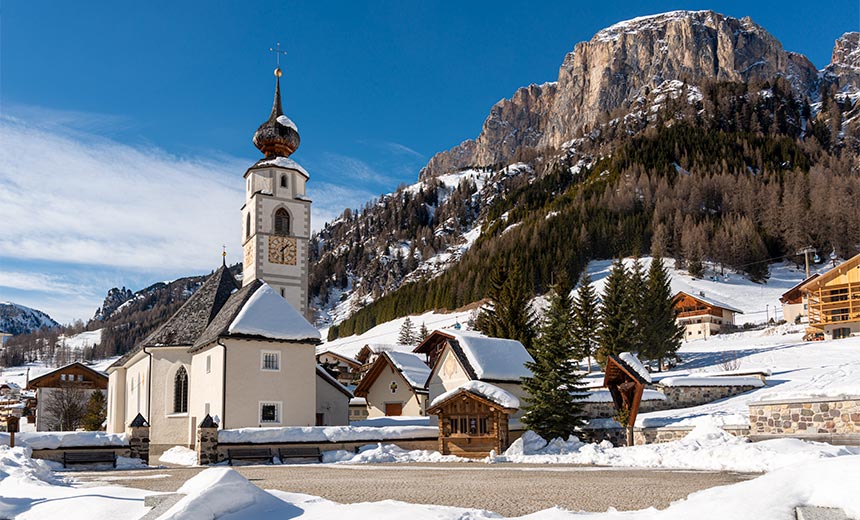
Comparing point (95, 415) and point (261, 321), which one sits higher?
point (261, 321)

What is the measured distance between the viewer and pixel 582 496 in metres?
11.5

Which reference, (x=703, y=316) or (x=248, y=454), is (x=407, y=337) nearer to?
(x=703, y=316)

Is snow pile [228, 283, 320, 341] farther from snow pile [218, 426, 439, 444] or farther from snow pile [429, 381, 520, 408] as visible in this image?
snow pile [429, 381, 520, 408]

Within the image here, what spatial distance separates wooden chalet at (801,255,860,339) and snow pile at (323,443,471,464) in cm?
3877

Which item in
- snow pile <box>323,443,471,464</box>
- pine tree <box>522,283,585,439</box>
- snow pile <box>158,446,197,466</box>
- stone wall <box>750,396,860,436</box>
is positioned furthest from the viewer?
pine tree <box>522,283,585,439</box>

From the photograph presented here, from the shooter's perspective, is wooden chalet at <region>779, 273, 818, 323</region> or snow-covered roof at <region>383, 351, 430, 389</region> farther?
wooden chalet at <region>779, 273, 818, 323</region>

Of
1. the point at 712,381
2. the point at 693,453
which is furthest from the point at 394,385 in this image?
the point at 693,453

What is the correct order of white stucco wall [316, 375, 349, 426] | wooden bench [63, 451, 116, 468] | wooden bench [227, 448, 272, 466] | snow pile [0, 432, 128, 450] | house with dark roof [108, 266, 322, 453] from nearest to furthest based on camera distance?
1. wooden bench [63, 451, 116, 468]
2. snow pile [0, 432, 128, 450]
3. wooden bench [227, 448, 272, 466]
4. house with dark roof [108, 266, 322, 453]
5. white stucco wall [316, 375, 349, 426]

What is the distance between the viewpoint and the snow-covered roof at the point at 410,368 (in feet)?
137

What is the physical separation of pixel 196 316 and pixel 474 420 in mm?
15074

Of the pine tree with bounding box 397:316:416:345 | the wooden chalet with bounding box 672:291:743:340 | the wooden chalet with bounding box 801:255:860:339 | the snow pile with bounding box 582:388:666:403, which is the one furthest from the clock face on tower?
the pine tree with bounding box 397:316:416:345

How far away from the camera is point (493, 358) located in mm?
33000

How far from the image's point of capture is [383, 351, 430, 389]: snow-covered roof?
41.9 m

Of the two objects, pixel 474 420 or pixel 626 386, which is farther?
pixel 474 420
